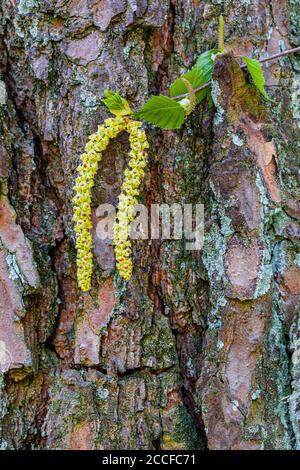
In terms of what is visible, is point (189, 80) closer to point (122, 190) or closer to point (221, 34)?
point (221, 34)

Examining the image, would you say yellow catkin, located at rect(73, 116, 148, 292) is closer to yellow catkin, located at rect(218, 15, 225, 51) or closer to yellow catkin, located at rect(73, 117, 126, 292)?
yellow catkin, located at rect(73, 117, 126, 292)

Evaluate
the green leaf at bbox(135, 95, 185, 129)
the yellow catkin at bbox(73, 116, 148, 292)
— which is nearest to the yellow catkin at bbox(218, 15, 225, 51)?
the green leaf at bbox(135, 95, 185, 129)

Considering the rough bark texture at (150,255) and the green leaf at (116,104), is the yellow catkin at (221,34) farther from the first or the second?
the green leaf at (116,104)

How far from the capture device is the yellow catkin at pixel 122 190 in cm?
158

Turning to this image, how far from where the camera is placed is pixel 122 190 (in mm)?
1608

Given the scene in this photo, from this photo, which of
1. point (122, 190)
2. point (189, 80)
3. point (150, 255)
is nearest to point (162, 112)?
point (189, 80)

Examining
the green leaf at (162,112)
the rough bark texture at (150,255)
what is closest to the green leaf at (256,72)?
the rough bark texture at (150,255)

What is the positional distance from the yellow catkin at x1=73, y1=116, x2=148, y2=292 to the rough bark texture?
6cm

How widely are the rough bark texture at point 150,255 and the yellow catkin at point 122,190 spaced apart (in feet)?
0.20

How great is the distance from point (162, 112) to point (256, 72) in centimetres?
27

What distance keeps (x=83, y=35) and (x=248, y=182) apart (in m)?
0.60

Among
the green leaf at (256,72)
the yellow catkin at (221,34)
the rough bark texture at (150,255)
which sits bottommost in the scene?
the rough bark texture at (150,255)

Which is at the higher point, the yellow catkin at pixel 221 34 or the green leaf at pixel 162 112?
the yellow catkin at pixel 221 34

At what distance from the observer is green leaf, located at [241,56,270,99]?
1575mm
